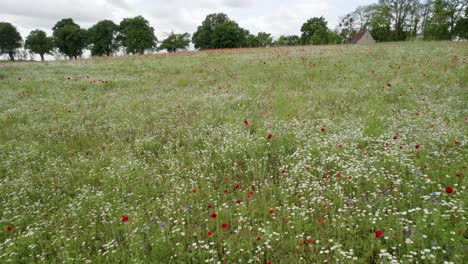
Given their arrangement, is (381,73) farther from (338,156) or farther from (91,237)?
(91,237)

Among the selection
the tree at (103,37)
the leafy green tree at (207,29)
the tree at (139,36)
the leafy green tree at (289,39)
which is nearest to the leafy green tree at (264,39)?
the leafy green tree at (289,39)

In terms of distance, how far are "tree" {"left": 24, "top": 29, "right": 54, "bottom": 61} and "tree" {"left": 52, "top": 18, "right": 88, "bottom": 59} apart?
19.4 feet

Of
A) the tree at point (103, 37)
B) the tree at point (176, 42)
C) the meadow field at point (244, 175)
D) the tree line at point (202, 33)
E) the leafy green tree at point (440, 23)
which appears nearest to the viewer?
the meadow field at point (244, 175)

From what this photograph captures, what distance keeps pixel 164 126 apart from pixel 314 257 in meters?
6.00

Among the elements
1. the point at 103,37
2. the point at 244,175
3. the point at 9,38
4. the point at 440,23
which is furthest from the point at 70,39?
the point at 440,23

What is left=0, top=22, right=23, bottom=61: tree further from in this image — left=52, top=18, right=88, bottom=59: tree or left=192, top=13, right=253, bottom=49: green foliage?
left=192, top=13, right=253, bottom=49: green foliage

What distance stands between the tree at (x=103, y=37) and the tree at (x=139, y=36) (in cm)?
697

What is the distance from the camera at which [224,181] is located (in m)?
4.97

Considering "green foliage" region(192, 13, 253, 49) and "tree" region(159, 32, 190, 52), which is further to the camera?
"tree" region(159, 32, 190, 52)

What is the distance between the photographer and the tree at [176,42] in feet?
364

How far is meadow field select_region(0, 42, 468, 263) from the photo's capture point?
335 cm

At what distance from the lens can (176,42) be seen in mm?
110938

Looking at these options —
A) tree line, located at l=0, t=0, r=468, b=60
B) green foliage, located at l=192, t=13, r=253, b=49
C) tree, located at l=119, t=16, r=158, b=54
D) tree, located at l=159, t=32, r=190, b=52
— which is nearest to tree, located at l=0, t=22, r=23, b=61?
tree line, located at l=0, t=0, r=468, b=60

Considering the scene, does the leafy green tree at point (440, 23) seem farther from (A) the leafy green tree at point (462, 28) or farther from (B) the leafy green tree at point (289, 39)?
(B) the leafy green tree at point (289, 39)
